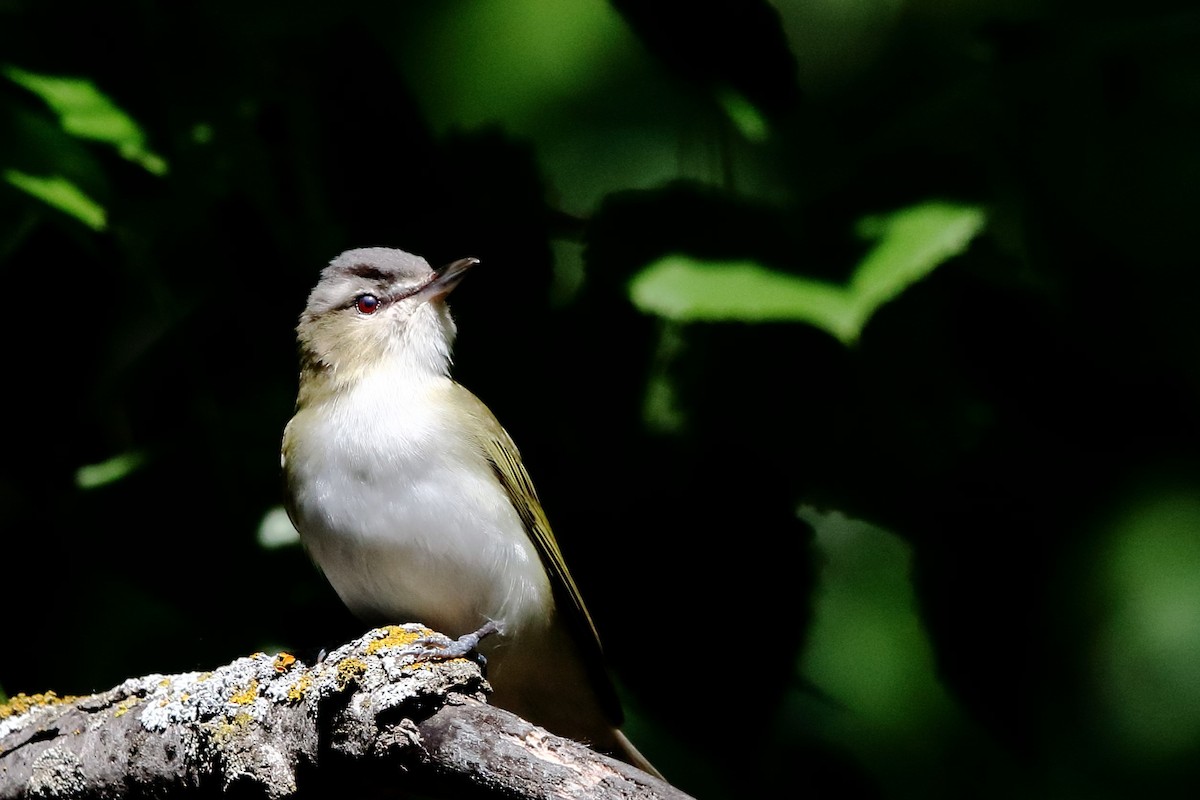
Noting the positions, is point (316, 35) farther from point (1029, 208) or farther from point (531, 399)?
point (1029, 208)

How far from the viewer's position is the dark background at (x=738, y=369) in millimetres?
3059

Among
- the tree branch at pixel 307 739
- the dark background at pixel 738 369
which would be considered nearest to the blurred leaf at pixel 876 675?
the dark background at pixel 738 369

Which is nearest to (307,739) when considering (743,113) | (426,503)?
(426,503)

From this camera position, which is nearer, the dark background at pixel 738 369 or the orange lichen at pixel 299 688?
the orange lichen at pixel 299 688

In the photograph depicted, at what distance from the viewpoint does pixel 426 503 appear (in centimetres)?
302

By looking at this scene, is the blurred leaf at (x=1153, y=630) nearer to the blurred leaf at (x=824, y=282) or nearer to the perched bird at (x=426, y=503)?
the blurred leaf at (x=824, y=282)

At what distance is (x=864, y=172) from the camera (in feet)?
9.49

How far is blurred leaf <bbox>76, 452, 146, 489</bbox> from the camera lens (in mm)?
3340

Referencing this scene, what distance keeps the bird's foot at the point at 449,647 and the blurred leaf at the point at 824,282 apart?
867 mm

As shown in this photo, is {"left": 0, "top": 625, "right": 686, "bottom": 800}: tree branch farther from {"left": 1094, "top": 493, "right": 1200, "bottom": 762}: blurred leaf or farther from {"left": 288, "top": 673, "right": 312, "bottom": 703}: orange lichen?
{"left": 1094, "top": 493, "right": 1200, "bottom": 762}: blurred leaf

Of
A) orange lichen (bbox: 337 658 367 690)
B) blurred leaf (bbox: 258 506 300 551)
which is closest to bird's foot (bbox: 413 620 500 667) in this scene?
orange lichen (bbox: 337 658 367 690)

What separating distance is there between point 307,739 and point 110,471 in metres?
1.26

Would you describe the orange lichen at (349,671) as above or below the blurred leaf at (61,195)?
below

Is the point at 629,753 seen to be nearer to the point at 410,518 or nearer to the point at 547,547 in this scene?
the point at 547,547
